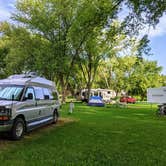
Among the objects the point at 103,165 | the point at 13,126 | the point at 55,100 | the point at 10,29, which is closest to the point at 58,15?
the point at 10,29

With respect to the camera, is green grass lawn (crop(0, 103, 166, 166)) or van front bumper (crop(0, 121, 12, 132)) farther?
van front bumper (crop(0, 121, 12, 132))

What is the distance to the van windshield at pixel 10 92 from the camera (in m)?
9.40

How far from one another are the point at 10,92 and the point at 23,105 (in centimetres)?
78

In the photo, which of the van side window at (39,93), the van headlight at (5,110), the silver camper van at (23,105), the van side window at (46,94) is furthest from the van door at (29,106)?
the van side window at (46,94)

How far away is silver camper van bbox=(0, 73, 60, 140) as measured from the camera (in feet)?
27.9

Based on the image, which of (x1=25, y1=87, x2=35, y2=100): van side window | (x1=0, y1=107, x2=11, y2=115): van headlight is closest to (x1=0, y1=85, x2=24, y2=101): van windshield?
(x1=25, y1=87, x2=35, y2=100): van side window

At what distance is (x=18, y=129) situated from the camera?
9.02 meters

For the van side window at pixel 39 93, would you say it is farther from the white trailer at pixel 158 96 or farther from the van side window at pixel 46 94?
the white trailer at pixel 158 96

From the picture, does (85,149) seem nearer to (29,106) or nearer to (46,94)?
(29,106)

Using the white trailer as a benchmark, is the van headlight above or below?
below

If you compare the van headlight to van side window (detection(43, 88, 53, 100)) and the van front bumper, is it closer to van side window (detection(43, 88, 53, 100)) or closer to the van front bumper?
the van front bumper

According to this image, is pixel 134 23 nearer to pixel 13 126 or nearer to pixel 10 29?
pixel 13 126

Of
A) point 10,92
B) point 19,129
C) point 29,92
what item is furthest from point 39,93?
point 19,129

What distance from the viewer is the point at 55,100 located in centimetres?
1354
